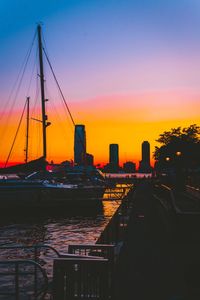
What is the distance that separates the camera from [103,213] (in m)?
47.1

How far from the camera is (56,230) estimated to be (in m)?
34.1

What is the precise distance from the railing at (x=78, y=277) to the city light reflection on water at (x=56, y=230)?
54.5 ft

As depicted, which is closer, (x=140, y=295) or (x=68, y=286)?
(x=68, y=286)

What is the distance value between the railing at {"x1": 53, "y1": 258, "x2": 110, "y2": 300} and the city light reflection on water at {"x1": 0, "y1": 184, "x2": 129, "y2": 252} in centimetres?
1662

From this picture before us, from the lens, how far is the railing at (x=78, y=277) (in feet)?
24.4

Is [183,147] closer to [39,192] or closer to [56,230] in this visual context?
[39,192]

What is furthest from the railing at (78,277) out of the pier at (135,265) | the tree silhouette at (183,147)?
the tree silhouette at (183,147)

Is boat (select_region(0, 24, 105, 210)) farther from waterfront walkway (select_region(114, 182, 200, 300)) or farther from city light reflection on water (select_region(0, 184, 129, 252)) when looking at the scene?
waterfront walkway (select_region(114, 182, 200, 300))

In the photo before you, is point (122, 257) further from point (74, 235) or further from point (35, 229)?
point (35, 229)

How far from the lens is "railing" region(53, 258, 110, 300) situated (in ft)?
24.4

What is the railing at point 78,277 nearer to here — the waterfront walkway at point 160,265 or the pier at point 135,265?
the pier at point 135,265

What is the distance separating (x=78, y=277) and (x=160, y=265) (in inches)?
234

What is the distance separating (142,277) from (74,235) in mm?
19954

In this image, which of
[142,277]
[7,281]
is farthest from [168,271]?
[7,281]
